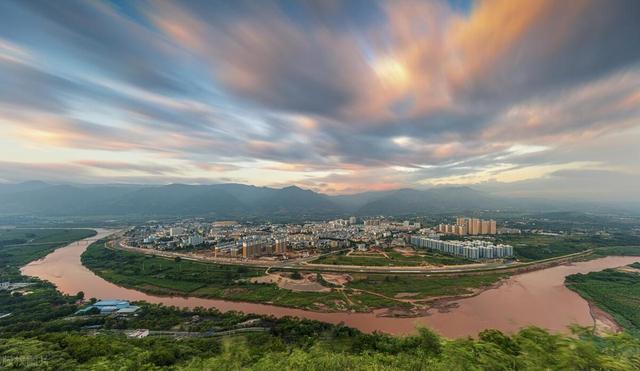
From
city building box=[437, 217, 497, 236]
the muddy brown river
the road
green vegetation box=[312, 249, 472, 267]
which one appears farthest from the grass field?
city building box=[437, 217, 497, 236]

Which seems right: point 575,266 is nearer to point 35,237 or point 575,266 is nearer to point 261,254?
point 261,254

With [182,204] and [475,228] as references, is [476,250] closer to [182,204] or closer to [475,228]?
[475,228]

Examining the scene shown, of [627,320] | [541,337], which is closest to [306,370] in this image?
[541,337]

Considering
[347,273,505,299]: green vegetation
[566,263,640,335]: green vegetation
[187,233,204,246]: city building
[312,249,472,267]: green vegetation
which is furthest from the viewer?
[187,233,204,246]: city building

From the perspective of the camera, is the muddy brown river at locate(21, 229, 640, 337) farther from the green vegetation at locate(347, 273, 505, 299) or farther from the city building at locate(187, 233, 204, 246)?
the city building at locate(187, 233, 204, 246)

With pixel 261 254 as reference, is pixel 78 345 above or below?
above

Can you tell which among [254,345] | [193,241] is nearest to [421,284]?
[254,345]

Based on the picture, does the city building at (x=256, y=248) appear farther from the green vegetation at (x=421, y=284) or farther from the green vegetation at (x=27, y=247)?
the green vegetation at (x=27, y=247)
